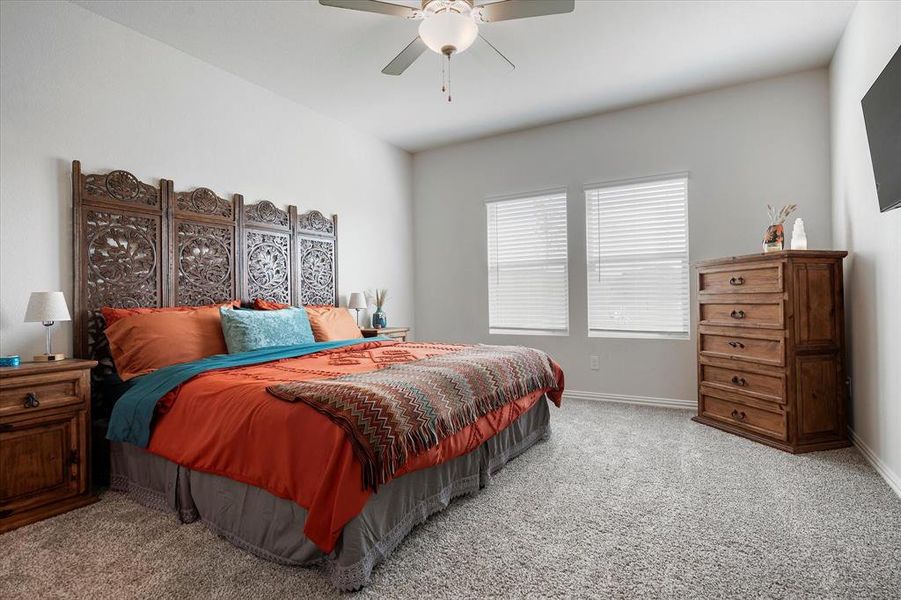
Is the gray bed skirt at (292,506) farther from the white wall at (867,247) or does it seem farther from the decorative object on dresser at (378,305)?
the decorative object on dresser at (378,305)

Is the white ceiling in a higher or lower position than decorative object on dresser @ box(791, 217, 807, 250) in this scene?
higher

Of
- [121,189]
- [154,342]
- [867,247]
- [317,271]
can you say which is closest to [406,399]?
[154,342]

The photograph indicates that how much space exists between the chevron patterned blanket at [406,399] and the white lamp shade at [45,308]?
139 cm

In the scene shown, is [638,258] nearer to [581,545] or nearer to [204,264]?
[581,545]

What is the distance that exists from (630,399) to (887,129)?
113 inches

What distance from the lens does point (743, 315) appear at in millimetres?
3330

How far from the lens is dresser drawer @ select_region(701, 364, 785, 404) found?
3.08 m

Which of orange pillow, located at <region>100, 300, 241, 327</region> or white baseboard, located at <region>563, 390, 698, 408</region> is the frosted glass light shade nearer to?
orange pillow, located at <region>100, 300, 241, 327</region>

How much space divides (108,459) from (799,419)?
4.18 m

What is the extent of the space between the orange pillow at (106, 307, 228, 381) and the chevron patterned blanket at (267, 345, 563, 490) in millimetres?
1164

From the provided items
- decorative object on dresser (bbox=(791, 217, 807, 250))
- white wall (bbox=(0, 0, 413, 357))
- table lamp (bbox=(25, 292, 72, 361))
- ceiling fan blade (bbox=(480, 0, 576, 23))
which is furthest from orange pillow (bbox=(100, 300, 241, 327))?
decorative object on dresser (bbox=(791, 217, 807, 250))

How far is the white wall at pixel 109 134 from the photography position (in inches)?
98.6

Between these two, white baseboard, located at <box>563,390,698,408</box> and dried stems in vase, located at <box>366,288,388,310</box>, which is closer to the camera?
white baseboard, located at <box>563,390,698,408</box>

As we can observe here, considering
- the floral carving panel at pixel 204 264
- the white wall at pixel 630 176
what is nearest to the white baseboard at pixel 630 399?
the white wall at pixel 630 176
